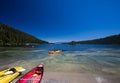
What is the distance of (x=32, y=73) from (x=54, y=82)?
2081mm

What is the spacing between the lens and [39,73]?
9789mm

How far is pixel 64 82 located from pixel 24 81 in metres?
3.23

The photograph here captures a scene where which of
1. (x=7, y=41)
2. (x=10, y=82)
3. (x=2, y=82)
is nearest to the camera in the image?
(x=2, y=82)

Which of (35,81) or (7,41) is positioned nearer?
(35,81)

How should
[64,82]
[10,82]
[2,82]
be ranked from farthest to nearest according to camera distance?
[64,82] → [10,82] → [2,82]

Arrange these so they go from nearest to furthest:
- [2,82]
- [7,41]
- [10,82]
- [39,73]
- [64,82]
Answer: [2,82] < [10,82] < [64,82] < [39,73] < [7,41]

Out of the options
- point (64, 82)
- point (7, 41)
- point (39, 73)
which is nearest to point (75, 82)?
point (64, 82)

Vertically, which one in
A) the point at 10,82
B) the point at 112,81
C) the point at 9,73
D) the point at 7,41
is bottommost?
the point at 112,81

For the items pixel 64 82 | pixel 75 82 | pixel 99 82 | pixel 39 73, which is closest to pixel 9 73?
pixel 39 73

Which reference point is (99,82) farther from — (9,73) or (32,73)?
(9,73)

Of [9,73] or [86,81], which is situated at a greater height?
[9,73]

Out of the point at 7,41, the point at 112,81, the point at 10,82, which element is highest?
the point at 7,41

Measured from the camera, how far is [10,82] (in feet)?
28.0

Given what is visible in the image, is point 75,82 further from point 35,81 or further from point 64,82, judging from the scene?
point 35,81
